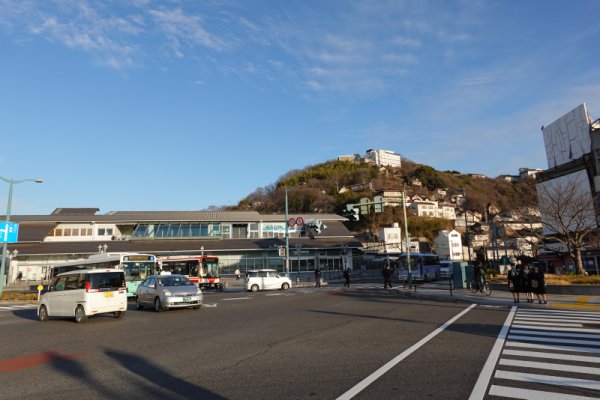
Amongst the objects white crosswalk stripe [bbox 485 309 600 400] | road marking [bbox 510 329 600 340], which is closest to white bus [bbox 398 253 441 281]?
white crosswalk stripe [bbox 485 309 600 400]

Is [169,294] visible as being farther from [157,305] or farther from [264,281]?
[264,281]

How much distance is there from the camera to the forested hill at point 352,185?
117 metres

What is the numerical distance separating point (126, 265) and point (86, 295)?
11.5 m


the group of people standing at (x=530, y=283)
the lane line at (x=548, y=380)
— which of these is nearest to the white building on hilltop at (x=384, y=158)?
the group of people standing at (x=530, y=283)

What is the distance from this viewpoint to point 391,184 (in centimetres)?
13850

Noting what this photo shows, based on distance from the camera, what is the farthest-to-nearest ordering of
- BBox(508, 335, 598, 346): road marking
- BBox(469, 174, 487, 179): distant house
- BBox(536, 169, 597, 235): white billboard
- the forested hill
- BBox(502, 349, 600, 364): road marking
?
BBox(469, 174, 487, 179): distant house < the forested hill < BBox(536, 169, 597, 235): white billboard < BBox(508, 335, 598, 346): road marking < BBox(502, 349, 600, 364): road marking

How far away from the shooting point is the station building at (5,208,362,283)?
50.0 meters

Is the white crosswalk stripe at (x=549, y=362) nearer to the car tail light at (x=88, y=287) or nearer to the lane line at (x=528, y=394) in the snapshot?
the lane line at (x=528, y=394)

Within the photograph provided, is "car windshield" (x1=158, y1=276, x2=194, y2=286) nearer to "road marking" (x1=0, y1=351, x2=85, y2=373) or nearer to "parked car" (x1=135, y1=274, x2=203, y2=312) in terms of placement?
"parked car" (x1=135, y1=274, x2=203, y2=312)

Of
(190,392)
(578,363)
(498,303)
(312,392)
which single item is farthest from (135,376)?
(498,303)

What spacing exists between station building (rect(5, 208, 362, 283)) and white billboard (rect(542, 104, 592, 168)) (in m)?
31.0

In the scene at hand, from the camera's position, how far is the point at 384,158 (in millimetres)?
187125

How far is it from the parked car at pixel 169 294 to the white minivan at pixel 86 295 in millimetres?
1871

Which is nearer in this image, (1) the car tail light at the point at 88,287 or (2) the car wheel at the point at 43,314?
(1) the car tail light at the point at 88,287
